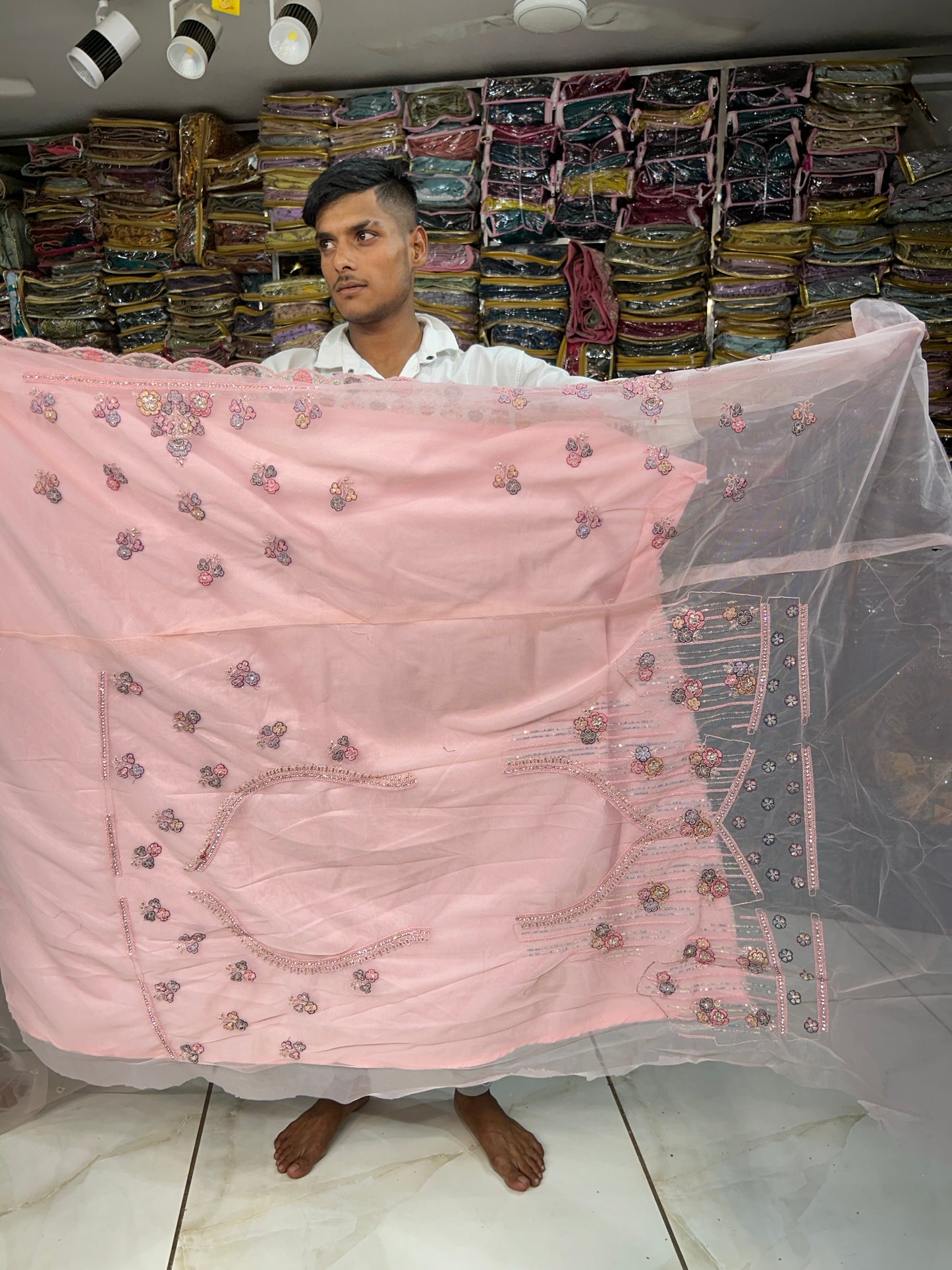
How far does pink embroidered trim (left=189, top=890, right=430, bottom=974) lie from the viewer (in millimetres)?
1499

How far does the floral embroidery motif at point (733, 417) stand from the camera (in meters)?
1.40

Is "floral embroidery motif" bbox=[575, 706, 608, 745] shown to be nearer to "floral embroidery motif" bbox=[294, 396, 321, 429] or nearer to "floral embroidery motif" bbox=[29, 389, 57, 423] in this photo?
"floral embroidery motif" bbox=[294, 396, 321, 429]

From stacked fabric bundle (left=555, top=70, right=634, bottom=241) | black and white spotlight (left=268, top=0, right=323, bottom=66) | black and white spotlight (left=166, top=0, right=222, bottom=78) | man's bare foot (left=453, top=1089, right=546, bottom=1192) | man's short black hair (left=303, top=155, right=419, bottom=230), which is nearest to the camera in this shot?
man's bare foot (left=453, top=1089, right=546, bottom=1192)

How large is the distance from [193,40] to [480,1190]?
2697 millimetres

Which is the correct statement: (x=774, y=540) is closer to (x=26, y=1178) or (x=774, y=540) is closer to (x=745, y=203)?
(x=26, y=1178)

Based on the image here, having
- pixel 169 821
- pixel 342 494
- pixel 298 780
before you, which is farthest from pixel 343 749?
pixel 342 494

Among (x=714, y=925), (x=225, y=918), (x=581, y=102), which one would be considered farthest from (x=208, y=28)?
(x=714, y=925)

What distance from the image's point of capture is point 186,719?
144 cm

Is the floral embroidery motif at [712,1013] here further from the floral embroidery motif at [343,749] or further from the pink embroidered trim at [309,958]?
the floral embroidery motif at [343,749]

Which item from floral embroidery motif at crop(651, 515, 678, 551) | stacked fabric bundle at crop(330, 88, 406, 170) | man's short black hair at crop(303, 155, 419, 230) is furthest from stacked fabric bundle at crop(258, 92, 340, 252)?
floral embroidery motif at crop(651, 515, 678, 551)

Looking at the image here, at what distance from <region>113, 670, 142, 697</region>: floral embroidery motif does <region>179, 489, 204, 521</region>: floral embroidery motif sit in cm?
27

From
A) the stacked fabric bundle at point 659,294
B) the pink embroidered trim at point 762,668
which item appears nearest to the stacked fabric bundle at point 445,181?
the stacked fabric bundle at point 659,294

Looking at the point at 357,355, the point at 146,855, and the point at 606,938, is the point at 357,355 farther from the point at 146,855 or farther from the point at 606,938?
the point at 606,938

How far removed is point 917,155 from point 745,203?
512 millimetres
